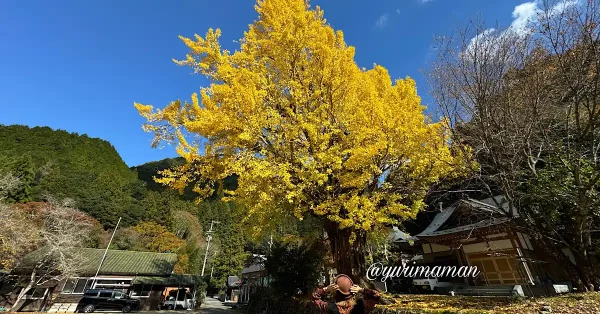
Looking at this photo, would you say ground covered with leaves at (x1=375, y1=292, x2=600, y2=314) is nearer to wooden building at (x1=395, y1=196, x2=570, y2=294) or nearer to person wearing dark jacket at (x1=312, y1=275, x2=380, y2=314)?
person wearing dark jacket at (x1=312, y1=275, x2=380, y2=314)

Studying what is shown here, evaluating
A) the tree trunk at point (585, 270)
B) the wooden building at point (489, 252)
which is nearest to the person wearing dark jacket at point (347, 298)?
the tree trunk at point (585, 270)

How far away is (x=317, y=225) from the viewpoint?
448 inches

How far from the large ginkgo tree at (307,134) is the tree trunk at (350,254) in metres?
0.03

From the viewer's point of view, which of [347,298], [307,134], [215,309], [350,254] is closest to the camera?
[347,298]

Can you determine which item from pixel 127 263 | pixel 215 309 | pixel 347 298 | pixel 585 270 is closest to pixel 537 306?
pixel 585 270

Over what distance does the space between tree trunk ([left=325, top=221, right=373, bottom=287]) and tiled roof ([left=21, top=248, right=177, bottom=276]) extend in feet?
67.3

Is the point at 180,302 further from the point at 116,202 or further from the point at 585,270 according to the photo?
the point at 116,202

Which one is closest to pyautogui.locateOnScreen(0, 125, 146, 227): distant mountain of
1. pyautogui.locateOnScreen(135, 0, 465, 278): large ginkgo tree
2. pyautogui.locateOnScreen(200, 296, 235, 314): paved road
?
pyautogui.locateOnScreen(200, 296, 235, 314): paved road

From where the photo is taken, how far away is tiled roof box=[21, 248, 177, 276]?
20547 millimetres

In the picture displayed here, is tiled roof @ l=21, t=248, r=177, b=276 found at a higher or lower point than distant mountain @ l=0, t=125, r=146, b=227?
lower

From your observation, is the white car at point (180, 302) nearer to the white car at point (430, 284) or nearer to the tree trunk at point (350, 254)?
the white car at point (430, 284)

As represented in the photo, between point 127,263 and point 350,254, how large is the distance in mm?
22744

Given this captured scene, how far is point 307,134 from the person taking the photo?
691 cm

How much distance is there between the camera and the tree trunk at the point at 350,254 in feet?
24.9
